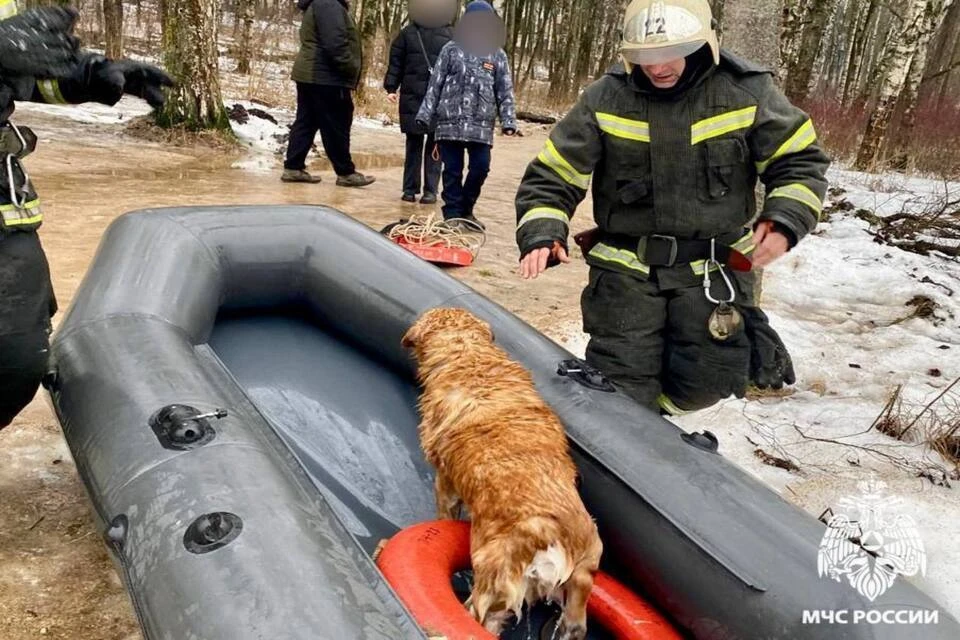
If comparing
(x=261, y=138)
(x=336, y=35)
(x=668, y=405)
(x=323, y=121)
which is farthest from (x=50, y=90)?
(x=261, y=138)

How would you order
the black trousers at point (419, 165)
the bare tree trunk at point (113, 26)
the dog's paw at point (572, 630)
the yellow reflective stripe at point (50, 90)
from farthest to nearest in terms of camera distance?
the bare tree trunk at point (113, 26) < the black trousers at point (419, 165) < the yellow reflective stripe at point (50, 90) < the dog's paw at point (572, 630)

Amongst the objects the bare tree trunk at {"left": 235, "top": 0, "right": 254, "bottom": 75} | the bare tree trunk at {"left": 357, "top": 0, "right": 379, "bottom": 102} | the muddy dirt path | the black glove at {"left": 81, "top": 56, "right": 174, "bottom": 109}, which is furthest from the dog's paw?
the bare tree trunk at {"left": 235, "top": 0, "right": 254, "bottom": 75}

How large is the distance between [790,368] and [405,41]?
210 inches

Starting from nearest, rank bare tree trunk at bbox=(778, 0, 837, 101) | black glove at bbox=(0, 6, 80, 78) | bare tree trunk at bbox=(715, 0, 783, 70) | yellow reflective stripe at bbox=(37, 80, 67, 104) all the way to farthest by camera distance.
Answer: black glove at bbox=(0, 6, 80, 78)
yellow reflective stripe at bbox=(37, 80, 67, 104)
bare tree trunk at bbox=(715, 0, 783, 70)
bare tree trunk at bbox=(778, 0, 837, 101)

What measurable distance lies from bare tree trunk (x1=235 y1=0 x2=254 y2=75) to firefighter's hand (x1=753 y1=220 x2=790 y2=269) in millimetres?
14793

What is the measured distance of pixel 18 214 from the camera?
2311mm

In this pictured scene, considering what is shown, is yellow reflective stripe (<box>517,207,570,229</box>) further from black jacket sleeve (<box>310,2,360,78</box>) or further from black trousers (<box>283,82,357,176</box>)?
black trousers (<box>283,82,357,176</box>)

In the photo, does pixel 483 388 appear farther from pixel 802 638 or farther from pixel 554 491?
pixel 802 638

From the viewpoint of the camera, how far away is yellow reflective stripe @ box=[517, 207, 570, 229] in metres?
2.74

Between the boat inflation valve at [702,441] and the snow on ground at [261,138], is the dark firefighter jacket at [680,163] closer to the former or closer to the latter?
the boat inflation valve at [702,441]

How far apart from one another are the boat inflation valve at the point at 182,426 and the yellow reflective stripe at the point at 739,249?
5.44 ft

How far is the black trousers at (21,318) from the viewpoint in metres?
2.31

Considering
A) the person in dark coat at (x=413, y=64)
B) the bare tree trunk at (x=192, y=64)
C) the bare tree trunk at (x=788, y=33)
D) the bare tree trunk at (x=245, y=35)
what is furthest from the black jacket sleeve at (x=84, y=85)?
the bare tree trunk at (x=245, y=35)

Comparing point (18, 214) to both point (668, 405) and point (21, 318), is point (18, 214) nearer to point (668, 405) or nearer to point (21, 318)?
point (21, 318)
